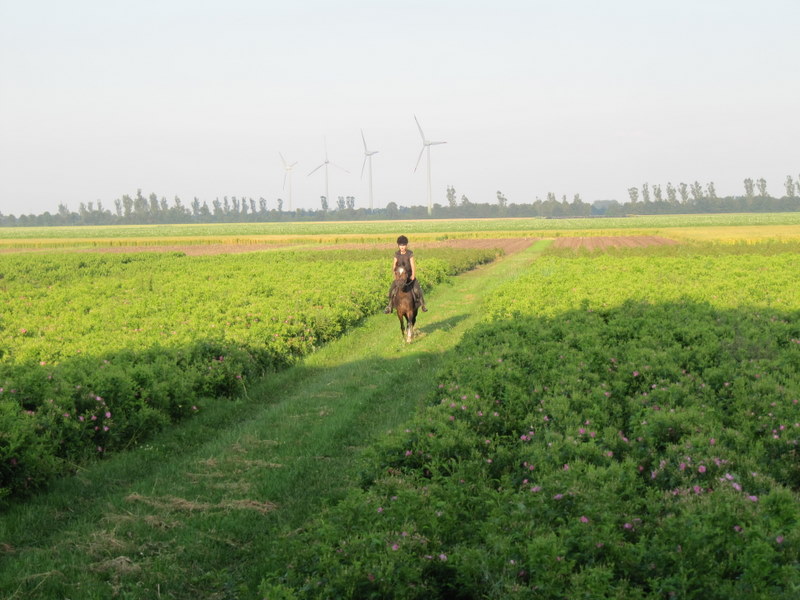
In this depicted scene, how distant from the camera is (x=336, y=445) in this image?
9609mm

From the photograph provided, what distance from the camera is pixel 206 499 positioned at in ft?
25.7

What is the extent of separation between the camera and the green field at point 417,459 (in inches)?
191

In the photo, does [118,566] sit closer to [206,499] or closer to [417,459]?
[206,499]

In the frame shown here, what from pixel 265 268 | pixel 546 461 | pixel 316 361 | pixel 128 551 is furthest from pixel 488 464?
pixel 265 268

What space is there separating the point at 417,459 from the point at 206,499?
266 centimetres

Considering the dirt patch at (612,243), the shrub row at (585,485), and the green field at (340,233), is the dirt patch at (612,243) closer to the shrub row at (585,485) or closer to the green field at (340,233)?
the green field at (340,233)

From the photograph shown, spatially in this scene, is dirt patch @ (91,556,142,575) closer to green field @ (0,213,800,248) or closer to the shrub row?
the shrub row

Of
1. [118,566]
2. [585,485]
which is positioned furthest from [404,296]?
[118,566]

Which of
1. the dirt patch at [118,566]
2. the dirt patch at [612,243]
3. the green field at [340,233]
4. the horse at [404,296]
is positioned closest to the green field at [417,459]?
the dirt patch at [118,566]

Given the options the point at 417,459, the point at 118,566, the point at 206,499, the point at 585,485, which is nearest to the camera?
the point at 585,485

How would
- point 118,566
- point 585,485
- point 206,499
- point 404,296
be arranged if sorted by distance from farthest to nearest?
point 404,296
point 206,499
point 118,566
point 585,485

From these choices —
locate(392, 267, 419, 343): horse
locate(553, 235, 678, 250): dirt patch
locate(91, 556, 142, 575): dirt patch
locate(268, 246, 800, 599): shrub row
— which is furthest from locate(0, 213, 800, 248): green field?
locate(91, 556, 142, 575): dirt patch

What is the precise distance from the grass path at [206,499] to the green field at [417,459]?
0.04 meters

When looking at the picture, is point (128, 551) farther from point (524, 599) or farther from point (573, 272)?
point (573, 272)
